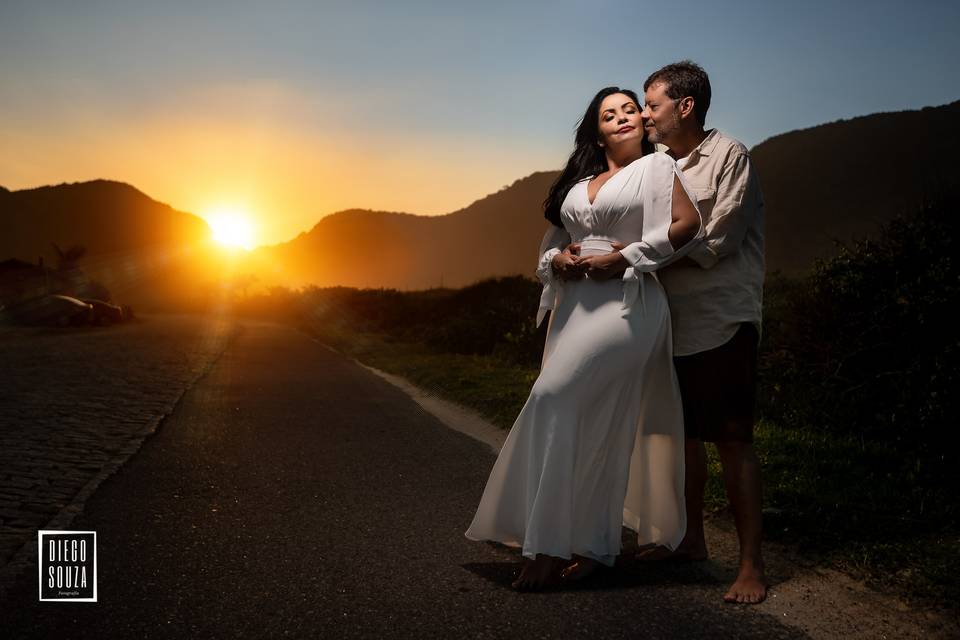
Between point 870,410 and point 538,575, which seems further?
point 870,410

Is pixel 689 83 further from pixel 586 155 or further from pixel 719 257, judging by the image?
pixel 719 257

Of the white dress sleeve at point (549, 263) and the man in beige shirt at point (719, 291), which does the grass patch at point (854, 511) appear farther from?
the white dress sleeve at point (549, 263)

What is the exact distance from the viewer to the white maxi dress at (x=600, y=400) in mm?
3193

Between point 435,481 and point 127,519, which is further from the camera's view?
point 435,481

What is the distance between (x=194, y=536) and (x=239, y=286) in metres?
57.9

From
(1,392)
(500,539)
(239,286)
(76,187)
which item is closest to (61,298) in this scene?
(1,392)

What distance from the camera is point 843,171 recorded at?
235 ft

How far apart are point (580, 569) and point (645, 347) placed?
3.54 ft

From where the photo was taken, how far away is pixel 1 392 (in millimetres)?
9148

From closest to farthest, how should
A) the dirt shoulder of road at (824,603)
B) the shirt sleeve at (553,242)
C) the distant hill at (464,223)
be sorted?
the dirt shoulder of road at (824,603), the shirt sleeve at (553,242), the distant hill at (464,223)

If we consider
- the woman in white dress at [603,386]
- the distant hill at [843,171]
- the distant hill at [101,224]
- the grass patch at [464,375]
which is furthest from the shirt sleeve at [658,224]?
the distant hill at [101,224]

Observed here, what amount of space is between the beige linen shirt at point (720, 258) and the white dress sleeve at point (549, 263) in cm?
60

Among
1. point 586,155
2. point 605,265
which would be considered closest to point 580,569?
point 605,265

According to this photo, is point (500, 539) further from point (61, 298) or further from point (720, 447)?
point (61, 298)
